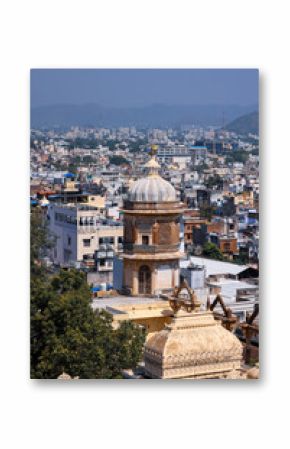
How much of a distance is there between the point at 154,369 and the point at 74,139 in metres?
1.75

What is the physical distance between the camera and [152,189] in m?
14.4

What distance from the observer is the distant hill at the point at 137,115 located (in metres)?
14.0

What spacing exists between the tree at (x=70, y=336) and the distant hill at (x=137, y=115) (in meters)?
0.70

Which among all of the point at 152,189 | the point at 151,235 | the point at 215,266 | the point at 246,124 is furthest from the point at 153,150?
the point at 215,266

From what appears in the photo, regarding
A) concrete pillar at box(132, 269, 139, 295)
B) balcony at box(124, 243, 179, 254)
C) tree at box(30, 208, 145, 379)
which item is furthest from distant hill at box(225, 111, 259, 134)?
tree at box(30, 208, 145, 379)

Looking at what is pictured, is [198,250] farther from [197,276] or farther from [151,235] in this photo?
[151,235]

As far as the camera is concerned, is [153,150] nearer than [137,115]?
No

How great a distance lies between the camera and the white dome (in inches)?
566

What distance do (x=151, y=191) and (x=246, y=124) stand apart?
874mm

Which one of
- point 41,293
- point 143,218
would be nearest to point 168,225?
point 143,218

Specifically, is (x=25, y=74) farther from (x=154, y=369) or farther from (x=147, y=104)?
(x=154, y=369)

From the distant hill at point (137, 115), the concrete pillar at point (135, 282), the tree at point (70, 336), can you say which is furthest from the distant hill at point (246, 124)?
the tree at point (70, 336)

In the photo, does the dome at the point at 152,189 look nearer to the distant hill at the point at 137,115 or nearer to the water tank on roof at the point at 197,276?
the distant hill at the point at 137,115

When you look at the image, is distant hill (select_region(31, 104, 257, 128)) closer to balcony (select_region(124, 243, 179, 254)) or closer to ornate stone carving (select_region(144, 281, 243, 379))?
balcony (select_region(124, 243, 179, 254))
